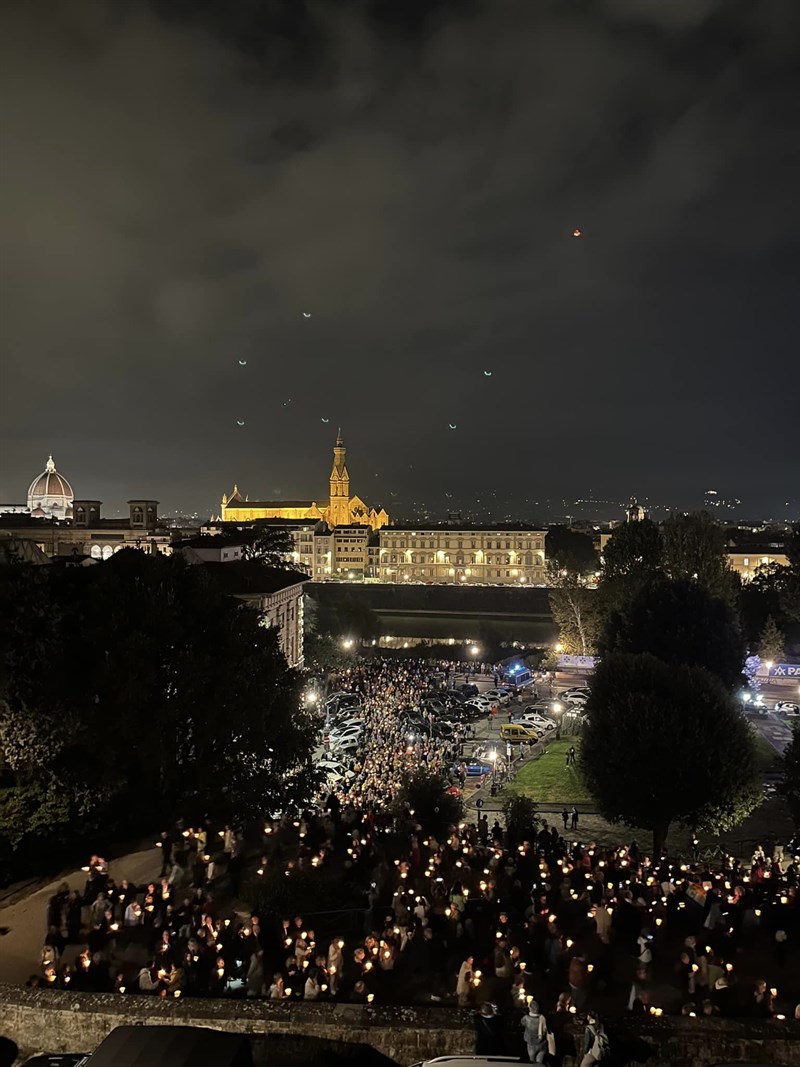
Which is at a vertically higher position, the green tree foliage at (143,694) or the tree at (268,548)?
the tree at (268,548)

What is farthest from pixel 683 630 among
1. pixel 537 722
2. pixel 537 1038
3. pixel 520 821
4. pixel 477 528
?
pixel 477 528

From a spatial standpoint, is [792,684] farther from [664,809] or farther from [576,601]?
[664,809]

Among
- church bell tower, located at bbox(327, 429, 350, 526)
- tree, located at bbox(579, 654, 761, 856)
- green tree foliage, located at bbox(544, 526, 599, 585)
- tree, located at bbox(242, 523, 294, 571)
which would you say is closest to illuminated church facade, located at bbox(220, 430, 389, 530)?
church bell tower, located at bbox(327, 429, 350, 526)

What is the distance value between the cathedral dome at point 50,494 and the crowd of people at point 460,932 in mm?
112908

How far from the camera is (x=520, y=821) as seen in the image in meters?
18.2

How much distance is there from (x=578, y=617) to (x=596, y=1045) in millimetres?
44307

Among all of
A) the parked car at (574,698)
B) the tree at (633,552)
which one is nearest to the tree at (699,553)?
the tree at (633,552)

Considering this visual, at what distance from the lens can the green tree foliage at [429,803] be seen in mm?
18042

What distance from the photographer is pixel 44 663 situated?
52.2 ft

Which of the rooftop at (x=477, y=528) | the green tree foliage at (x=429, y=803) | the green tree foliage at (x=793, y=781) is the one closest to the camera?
the green tree foliage at (x=429, y=803)

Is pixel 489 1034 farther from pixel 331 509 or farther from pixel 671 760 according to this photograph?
pixel 331 509

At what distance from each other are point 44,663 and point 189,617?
4011 millimetres

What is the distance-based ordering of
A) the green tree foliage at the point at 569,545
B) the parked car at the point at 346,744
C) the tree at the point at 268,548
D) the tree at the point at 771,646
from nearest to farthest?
the parked car at the point at 346,744
the tree at the point at 771,646
the tree at the point at 268,548
the green tree foliage at the point at 569,545

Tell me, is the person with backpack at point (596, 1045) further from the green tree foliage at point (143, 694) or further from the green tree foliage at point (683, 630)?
the green tree foliage at point (683, 630)
